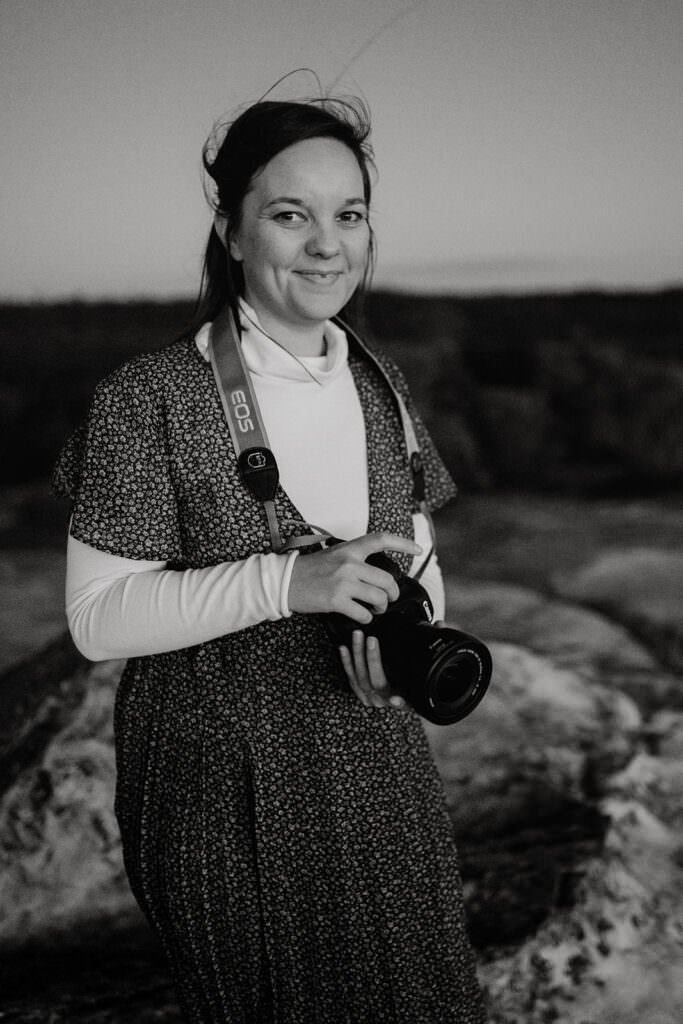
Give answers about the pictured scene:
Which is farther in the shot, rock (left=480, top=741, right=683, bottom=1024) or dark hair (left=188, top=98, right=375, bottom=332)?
rock (left=480, top=741, right=683, bottom=1024)

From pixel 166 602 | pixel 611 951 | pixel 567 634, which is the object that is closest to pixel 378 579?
pixel 166 602

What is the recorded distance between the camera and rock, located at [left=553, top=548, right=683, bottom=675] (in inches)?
114

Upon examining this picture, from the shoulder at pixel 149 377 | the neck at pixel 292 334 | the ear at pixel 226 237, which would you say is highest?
the ear at pixel 226 237

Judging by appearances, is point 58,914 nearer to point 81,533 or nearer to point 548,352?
point 81,533

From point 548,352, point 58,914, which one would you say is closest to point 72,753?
point 58,914

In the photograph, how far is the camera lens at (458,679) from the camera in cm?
98

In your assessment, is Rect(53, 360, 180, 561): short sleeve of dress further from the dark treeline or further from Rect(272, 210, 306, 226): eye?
the dark treeline

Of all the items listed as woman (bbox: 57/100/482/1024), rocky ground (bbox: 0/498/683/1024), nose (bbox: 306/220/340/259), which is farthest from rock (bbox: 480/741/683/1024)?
nose (bbox: 306/220/340/259)

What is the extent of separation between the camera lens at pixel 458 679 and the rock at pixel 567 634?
1687 mm

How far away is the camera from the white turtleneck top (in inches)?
4.4

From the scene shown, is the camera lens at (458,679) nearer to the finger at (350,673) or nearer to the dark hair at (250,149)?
the finger at (350,673)

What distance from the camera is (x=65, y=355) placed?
9.77ft

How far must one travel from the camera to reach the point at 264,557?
96cm

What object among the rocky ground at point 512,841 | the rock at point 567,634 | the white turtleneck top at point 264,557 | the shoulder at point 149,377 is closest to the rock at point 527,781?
the rocky ground at point 512,841
